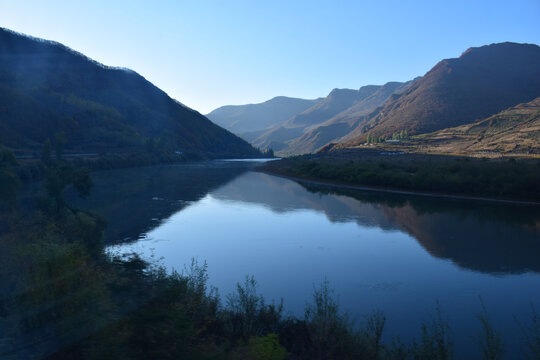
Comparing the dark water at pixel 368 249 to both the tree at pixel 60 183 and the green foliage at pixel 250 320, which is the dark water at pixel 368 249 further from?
the green foliage at pixel 250 320

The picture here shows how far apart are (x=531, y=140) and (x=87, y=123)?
268 feet

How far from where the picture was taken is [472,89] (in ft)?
318

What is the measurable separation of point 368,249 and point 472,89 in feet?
333

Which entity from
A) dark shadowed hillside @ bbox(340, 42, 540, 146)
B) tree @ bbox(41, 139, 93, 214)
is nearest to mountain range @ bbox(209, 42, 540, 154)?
dark shadowed hillside @ bbox(340, 42, 540, 146)

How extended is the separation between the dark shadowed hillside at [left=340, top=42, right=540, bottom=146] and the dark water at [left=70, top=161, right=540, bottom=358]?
70619 mm

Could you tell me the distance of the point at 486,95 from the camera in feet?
306

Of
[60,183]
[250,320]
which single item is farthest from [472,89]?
[250,320]

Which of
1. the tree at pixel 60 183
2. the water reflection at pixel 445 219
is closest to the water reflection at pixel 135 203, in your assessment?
the tree at pixel 60 183

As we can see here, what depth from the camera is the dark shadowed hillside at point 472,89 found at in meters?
86.9

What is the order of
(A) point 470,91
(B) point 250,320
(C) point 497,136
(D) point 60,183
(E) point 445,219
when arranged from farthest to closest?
(A) point 470,91, (C) point 497,136, (E) point 445,219, (D) point 60,183, (B) point 250,320

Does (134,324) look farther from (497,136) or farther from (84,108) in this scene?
(84,108)

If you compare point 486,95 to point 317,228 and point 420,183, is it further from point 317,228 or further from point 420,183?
point 317,228

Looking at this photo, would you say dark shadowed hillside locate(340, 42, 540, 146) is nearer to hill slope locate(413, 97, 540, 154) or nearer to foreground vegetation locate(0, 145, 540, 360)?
hill slope locate(413, 97, 540, 154)

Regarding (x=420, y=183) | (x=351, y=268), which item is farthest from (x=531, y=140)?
(x=351, y=268)
